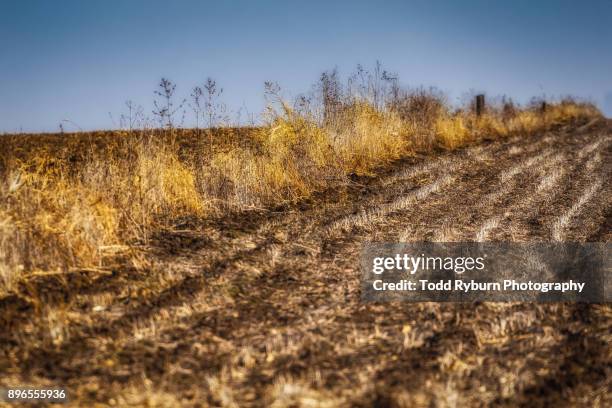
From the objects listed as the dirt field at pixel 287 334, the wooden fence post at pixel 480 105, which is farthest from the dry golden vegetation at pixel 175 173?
the wooden fence post at pixel 480 105

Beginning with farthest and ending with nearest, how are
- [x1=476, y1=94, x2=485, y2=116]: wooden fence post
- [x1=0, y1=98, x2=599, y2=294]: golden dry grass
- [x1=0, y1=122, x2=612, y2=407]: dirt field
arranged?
1. [x1=476, y1=94, x2=485, y2=116]: wooden fence post
2. [x1=0, y1=98, x2=599, y2=294]: golden dry grass
3. [x1=0, y1=122, x2=612, y2=407]: dirt field

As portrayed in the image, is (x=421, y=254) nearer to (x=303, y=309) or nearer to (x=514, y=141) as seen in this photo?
(x=303, y=309)

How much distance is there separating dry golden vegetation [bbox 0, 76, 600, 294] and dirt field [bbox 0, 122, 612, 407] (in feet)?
1.19

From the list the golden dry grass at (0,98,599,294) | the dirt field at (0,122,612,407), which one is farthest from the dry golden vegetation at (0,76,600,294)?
the dirt field at (0,122,612,407)

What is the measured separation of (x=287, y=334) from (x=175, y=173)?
3.50 m

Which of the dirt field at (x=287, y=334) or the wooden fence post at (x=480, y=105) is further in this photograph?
the wooden fence post at (x=480, y=105)

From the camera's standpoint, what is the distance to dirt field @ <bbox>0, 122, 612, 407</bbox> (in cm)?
286

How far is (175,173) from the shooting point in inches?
253

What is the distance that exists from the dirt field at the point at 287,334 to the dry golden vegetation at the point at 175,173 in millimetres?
363

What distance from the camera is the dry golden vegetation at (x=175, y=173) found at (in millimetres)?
4602

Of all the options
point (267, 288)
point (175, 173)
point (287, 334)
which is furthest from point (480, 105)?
point (287, 334)

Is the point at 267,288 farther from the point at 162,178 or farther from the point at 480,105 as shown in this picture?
Result: the point at 480,105

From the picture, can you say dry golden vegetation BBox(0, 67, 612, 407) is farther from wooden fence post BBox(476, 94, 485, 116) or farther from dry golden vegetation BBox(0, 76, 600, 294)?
wooden fence post BBox(476, 94, 485, 116)

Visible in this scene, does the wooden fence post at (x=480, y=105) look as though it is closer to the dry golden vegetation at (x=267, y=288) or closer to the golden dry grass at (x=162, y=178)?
the golden dry grass at (x=162, y=178)
